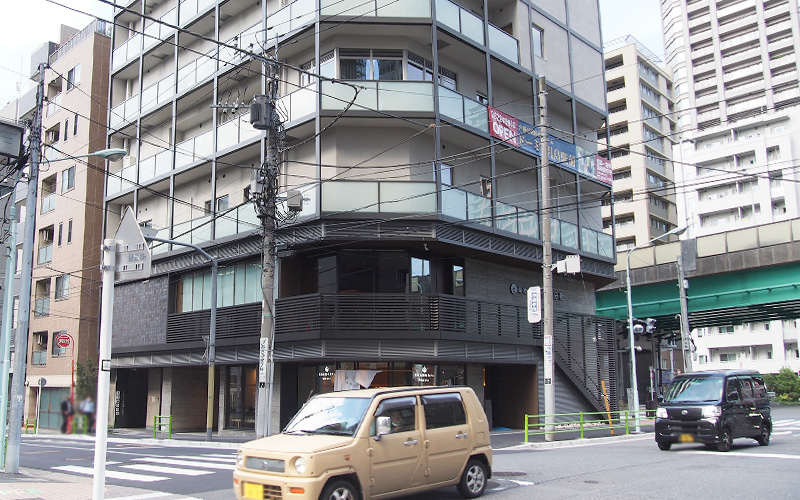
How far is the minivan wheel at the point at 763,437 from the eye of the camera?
17188mm

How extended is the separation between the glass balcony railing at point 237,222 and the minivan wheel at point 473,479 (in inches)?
639

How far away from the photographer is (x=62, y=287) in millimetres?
38375

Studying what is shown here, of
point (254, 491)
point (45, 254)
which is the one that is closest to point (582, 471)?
point (254, 491)

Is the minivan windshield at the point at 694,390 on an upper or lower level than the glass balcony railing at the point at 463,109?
lower

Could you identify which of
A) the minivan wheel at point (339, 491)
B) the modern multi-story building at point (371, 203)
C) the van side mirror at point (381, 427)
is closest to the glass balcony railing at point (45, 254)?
the modern multi-story building at point (371, 203)

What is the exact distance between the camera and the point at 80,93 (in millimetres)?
38375

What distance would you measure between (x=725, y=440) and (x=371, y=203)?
41.2 ft

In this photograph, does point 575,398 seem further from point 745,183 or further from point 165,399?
point 745,183

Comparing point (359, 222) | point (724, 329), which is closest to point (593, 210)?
point (359, 222)

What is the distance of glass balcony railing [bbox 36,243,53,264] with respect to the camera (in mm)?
39656

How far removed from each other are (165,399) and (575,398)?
17.8 m

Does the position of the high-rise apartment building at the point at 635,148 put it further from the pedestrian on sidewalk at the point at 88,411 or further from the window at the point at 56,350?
the pedestrian on sidewalk at the point at 88,411

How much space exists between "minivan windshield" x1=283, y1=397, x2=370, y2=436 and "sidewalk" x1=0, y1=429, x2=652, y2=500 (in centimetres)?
281

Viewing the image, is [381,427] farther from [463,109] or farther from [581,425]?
[463,109]
